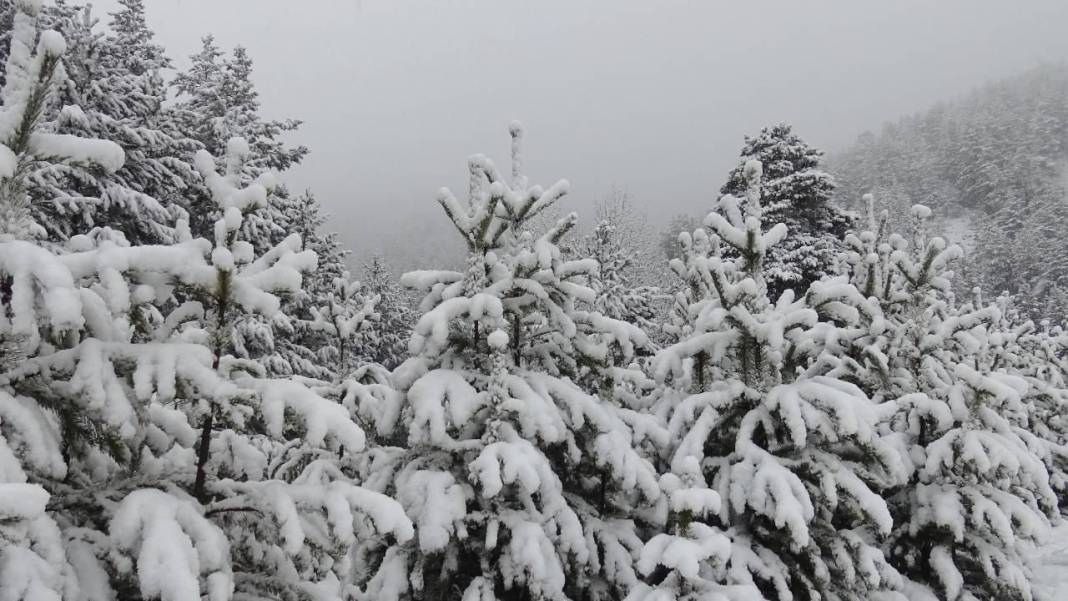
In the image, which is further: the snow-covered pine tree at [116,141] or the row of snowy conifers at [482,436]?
the snow-covered pine tree at [116,141]

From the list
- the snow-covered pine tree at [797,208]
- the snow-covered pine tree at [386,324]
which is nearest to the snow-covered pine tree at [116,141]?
the snow-covered pine tree at [386,324]

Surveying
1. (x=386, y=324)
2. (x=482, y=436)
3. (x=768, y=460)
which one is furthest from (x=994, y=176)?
(x=482, y=436)

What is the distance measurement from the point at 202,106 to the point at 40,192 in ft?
38.1

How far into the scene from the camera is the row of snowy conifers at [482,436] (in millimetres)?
2494

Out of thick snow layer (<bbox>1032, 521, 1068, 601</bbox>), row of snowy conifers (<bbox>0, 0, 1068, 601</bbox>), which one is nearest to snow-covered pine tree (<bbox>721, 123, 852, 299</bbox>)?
thick snow layer (<bbox>1032, 521, 1068, 601</bbox>)

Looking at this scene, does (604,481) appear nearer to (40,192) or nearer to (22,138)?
(22,138)

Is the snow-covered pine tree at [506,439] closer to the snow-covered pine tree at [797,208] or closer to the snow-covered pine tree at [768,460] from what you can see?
the snow-covered pine tree at [768,460]

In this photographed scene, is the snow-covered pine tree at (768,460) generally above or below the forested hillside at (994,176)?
above

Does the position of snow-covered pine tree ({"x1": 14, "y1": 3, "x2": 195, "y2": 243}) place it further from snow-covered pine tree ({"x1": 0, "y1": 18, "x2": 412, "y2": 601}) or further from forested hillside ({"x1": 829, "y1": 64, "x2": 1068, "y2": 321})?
forested hillside ({"x1": 829, "y1": 64, "x2": 1068, "y2": 321})

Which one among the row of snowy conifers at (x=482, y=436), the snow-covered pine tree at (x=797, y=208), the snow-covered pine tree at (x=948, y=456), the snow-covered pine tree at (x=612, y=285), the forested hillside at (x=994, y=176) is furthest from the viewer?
the forested hillside at (x=994, y=176)

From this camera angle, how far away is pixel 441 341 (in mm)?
4699

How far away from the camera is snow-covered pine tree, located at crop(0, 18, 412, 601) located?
2248 millimetres

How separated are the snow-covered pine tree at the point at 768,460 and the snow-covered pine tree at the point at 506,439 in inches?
23.4

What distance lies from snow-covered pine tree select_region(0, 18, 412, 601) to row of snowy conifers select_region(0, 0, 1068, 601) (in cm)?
1
